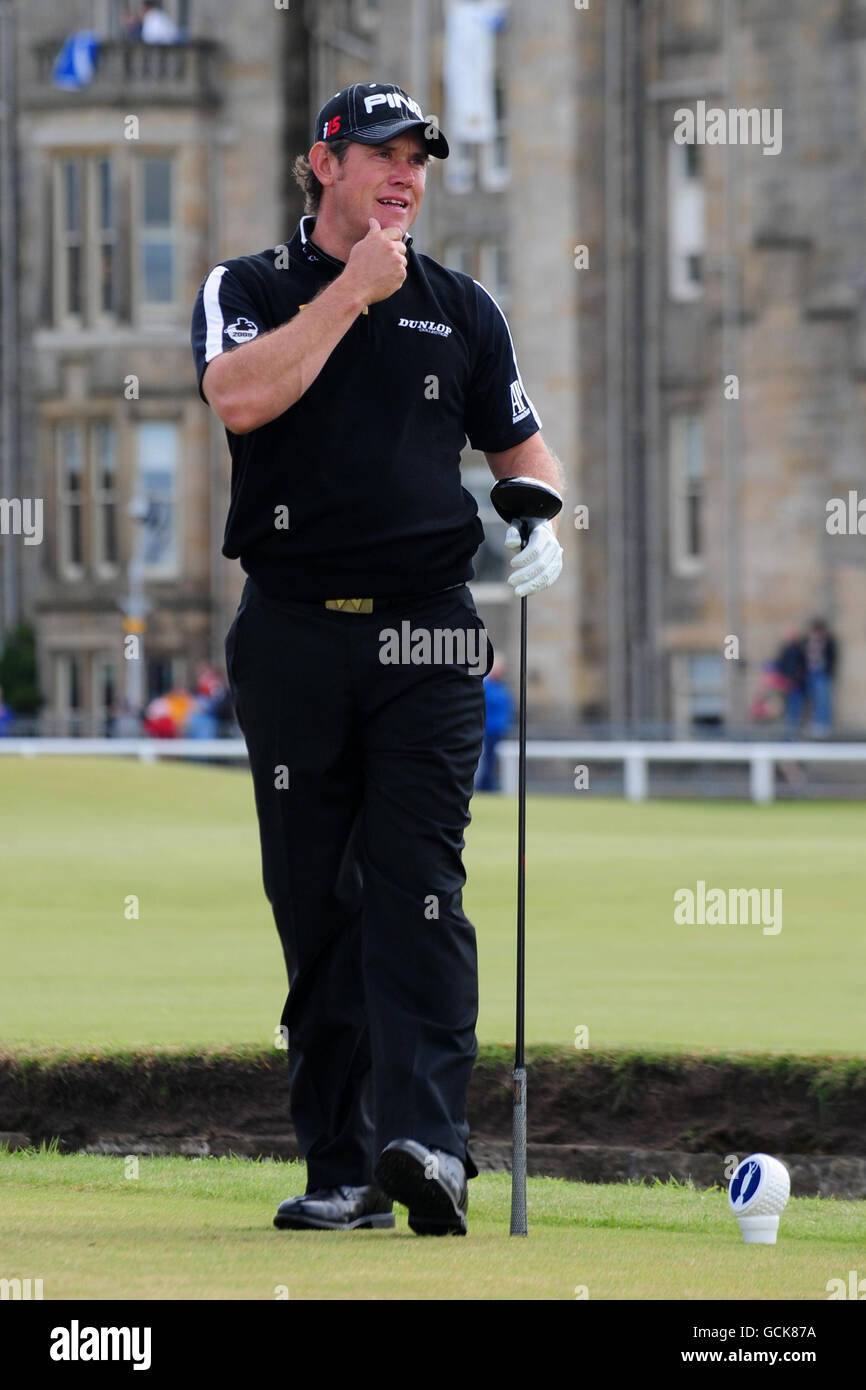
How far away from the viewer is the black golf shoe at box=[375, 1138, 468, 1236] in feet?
14.5

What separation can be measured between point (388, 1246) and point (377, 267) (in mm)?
1696

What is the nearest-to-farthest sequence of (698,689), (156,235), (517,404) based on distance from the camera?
(517,404), (698,689), (156,235)

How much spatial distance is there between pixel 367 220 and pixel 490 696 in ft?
67.4

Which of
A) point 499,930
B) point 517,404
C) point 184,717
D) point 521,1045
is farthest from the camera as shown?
point 184,717

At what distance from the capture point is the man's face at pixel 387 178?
15.5 feet

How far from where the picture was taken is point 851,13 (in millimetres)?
33469

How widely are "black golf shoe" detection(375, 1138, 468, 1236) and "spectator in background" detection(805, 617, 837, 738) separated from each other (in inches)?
1133

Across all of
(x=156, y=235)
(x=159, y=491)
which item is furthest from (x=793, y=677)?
(x=156, y=235)

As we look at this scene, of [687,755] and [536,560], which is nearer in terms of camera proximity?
[536,560]

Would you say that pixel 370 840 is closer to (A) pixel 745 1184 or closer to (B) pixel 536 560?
(B) pixel 536 560

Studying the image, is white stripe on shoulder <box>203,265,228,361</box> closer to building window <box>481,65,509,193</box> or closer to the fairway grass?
the fairway grass

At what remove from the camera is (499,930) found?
10.8m

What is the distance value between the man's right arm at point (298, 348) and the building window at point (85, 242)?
34.4 m

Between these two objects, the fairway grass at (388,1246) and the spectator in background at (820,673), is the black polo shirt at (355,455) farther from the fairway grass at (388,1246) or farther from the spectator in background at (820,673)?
the spectator in background at (820,673)
